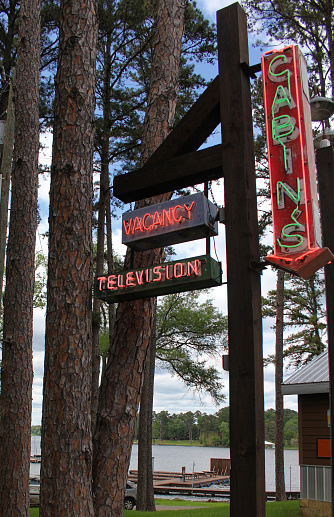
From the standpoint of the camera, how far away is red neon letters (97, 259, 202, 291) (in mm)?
4207

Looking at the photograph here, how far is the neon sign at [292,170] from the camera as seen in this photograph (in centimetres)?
386

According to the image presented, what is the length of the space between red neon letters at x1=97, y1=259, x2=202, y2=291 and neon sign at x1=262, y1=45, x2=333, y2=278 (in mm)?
653

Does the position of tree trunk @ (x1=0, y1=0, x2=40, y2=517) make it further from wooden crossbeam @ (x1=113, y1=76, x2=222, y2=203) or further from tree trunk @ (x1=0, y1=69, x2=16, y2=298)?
wooden crossbeam @ (x1=113, y1=76, x2=222, y2=203)

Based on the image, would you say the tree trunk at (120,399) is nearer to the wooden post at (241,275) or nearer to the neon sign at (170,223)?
the neon sign at (170,223)

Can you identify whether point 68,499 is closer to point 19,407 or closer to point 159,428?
point 19,407

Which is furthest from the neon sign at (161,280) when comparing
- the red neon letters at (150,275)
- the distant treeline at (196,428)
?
the distant treeline at (196,428)

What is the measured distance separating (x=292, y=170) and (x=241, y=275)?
2.99ft

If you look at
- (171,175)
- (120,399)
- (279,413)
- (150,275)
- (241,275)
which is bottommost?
(279,413)

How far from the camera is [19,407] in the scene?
26.3 ft

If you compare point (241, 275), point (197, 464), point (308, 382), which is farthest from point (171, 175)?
point (197, 464)

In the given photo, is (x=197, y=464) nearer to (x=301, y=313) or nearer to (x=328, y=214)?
(x=301, y=313)

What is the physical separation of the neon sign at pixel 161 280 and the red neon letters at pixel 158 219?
39cm

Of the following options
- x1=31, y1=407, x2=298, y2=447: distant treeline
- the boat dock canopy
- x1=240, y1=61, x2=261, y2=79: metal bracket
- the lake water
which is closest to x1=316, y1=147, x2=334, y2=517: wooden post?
x1=240, y1=61, x2=261, y2=79: metal bracket

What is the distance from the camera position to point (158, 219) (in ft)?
15.1
